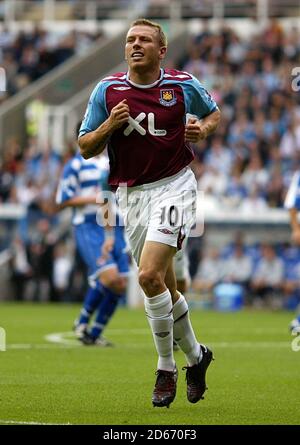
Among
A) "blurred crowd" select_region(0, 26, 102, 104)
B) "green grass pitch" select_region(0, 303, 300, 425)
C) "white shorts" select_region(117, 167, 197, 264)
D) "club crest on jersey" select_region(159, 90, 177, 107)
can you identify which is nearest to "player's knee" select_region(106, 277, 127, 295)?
"green grass pitch" select_region(0, 303, 300, 425)

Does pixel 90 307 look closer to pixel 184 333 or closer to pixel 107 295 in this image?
pixel 107 295

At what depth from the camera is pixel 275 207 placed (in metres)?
23.4

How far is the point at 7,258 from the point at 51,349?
13107 mm

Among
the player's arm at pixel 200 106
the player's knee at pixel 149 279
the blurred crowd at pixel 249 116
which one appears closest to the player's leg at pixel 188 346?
the player's knee at pixel 149 279

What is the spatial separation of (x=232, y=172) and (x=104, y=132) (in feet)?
54.7

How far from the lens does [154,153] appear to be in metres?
8.18

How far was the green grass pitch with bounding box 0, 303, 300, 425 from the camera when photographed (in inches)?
292

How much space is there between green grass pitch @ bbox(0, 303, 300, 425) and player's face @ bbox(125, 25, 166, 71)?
7.81 feet

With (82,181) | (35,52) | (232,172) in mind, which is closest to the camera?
(82,181)

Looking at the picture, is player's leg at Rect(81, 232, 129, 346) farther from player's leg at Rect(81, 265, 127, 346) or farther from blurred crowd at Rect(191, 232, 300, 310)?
blurred crowd at Rect(191, 232, 300, 310)

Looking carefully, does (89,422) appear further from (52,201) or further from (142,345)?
(52,201)

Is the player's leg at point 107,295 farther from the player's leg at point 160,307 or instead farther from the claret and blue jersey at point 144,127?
the player's leg at point 160,307

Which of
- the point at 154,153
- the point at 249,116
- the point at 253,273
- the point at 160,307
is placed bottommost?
the point at 253,273

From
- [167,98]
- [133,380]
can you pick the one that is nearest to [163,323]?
[167,98]
